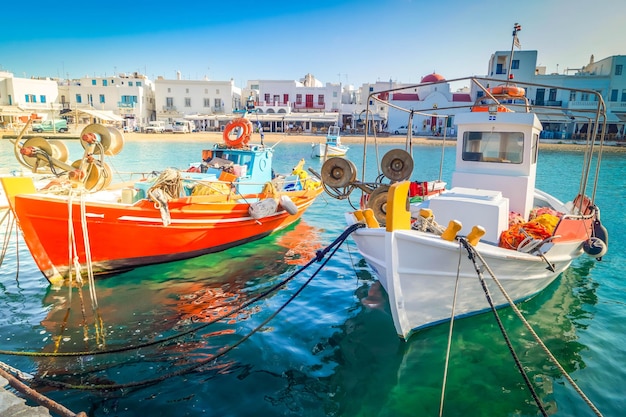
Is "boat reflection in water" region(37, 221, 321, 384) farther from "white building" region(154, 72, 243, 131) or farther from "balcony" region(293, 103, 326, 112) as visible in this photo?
"balcony" region(293, 103, 326, 112)

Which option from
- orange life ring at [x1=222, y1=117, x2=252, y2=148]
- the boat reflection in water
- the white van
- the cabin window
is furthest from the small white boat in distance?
the cabin window

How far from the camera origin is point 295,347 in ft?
21.7

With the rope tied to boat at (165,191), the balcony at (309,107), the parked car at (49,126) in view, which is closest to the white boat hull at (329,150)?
the rope tied to boat at (165,191)

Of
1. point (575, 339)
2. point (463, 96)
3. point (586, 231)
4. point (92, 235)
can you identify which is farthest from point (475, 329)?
point (463, 96)

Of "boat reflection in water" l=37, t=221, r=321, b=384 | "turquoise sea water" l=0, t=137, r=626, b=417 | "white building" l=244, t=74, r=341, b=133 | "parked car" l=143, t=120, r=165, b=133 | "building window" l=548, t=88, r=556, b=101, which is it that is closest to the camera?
"turquoise sea water" l=0, t=137, r=626, b=417

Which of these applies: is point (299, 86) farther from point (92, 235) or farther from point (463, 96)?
point (92, 235)

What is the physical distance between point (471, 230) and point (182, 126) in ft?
208

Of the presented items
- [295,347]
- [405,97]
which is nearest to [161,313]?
[295,347]

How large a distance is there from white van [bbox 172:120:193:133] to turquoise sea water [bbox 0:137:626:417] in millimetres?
56611

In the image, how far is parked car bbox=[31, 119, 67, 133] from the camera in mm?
52312

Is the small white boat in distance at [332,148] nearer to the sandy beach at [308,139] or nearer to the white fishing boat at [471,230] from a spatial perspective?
the sandy beach at [308,139]

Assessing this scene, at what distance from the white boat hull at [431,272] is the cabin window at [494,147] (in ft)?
8.12

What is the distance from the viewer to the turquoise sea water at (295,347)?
5324mm

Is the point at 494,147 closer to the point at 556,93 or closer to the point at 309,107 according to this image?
the point at 556,93
